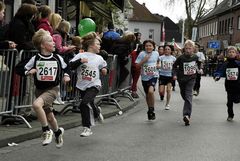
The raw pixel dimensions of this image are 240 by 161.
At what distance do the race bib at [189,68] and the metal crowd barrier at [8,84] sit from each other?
3.90m

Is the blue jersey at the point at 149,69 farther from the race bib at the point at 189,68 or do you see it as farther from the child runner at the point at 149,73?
the race bib at the point at 189,68

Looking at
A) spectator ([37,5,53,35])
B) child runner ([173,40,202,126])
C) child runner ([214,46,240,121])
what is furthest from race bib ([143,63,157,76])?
spectator ([37,5,53,35])

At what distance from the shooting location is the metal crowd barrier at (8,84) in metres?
8.73

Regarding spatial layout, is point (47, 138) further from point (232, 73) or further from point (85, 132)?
point (232, 73)

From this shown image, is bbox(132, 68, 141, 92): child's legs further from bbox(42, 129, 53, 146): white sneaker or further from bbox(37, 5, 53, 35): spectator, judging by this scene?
bbox(42, 129, 53, 146): white sneaker

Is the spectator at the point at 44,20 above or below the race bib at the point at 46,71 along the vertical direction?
above

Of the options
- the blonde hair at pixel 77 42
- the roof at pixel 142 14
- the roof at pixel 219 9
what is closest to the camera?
the blonde hair at pixel 77 42

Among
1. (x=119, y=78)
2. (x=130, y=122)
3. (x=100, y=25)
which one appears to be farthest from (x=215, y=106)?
(x=100, y=25)

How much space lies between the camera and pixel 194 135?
946cm

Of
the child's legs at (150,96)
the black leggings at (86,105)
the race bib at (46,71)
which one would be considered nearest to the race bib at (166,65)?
the child's legs at (150,96)

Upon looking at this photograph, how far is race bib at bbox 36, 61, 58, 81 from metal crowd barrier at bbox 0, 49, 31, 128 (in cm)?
127

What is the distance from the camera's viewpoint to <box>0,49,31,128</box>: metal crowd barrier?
873 cm

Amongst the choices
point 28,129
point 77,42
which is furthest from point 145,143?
point 77,42

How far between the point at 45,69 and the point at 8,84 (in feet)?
5.11
